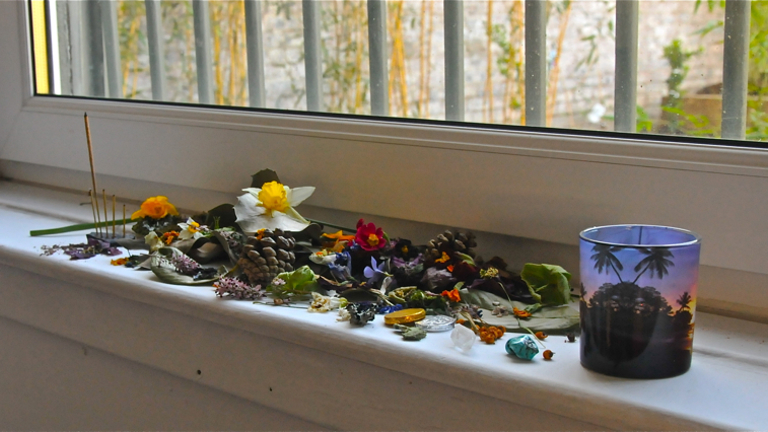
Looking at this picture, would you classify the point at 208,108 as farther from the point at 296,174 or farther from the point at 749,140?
the point at 749,140

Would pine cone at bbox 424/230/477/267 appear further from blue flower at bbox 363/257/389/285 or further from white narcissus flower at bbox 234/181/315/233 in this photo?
white narcissus flower at bbox 234/181/315/233

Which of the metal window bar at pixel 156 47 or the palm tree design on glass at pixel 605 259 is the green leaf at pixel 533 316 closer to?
the palm tree design on glass at pixel 605 259

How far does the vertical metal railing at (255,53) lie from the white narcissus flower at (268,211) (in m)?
0.25

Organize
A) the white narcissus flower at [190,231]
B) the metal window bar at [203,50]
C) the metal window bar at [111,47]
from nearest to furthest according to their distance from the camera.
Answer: the white narcissus flower at [190,231], the metal window bar at [203,50], the metal window bar at [111,47]

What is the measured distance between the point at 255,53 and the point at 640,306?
69 cm

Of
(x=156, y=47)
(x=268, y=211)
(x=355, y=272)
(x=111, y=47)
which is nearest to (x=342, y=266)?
(x=355, y=272)

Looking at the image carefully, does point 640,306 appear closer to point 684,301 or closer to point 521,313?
point 684,301

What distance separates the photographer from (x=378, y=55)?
85 cm

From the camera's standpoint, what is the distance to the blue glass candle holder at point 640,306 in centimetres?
45

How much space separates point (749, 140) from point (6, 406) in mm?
989

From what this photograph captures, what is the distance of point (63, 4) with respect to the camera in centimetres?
117

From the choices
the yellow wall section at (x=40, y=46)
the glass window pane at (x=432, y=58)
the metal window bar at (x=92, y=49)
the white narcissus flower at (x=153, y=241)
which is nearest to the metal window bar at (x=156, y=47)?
the glass window pane at (x=432, y=58)

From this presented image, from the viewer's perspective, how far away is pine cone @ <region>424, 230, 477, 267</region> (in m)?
0.66

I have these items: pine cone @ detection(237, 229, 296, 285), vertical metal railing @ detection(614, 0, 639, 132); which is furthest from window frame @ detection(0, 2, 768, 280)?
pine cone @ detection(237, 229, 296, 285)
